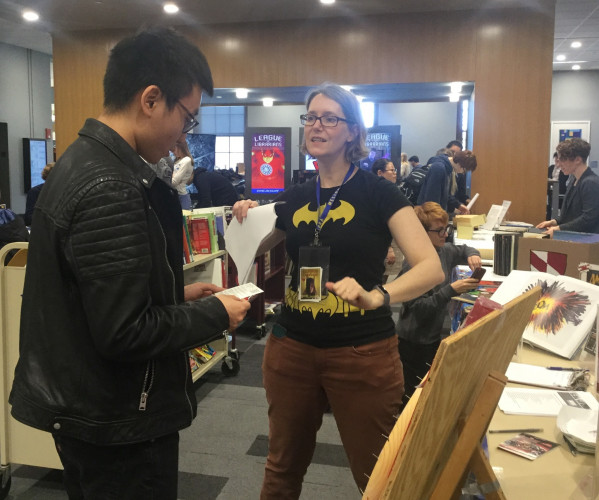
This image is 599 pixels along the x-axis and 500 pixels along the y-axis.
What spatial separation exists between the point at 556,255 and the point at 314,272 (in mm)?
1593

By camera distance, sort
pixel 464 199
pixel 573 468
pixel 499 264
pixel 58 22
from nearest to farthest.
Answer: pixel 573 468 → pixel 499 264 → pixel 464 199 → pixel 58 22

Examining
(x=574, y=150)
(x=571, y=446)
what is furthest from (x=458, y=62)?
(x=571, y=446)

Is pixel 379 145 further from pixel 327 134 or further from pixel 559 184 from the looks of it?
pixel 327 134

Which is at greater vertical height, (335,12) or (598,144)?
(335,12)

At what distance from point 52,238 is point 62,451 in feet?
1.42

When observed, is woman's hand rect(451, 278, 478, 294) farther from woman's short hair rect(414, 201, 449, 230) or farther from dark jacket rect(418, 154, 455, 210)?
dark jacket rect(418, 154, 455, 210)

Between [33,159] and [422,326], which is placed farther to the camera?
[33,159]

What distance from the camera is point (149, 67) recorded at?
3.62 ft

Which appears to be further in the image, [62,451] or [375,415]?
[375,415]

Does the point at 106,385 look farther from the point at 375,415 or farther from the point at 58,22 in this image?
the point at 58,22

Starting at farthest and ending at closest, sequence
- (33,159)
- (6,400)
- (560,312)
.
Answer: (33,159), (6,400), (560,312)

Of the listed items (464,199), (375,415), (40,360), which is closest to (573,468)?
(375,415)

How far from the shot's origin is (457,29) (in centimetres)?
738

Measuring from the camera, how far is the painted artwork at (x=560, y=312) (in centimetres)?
206
